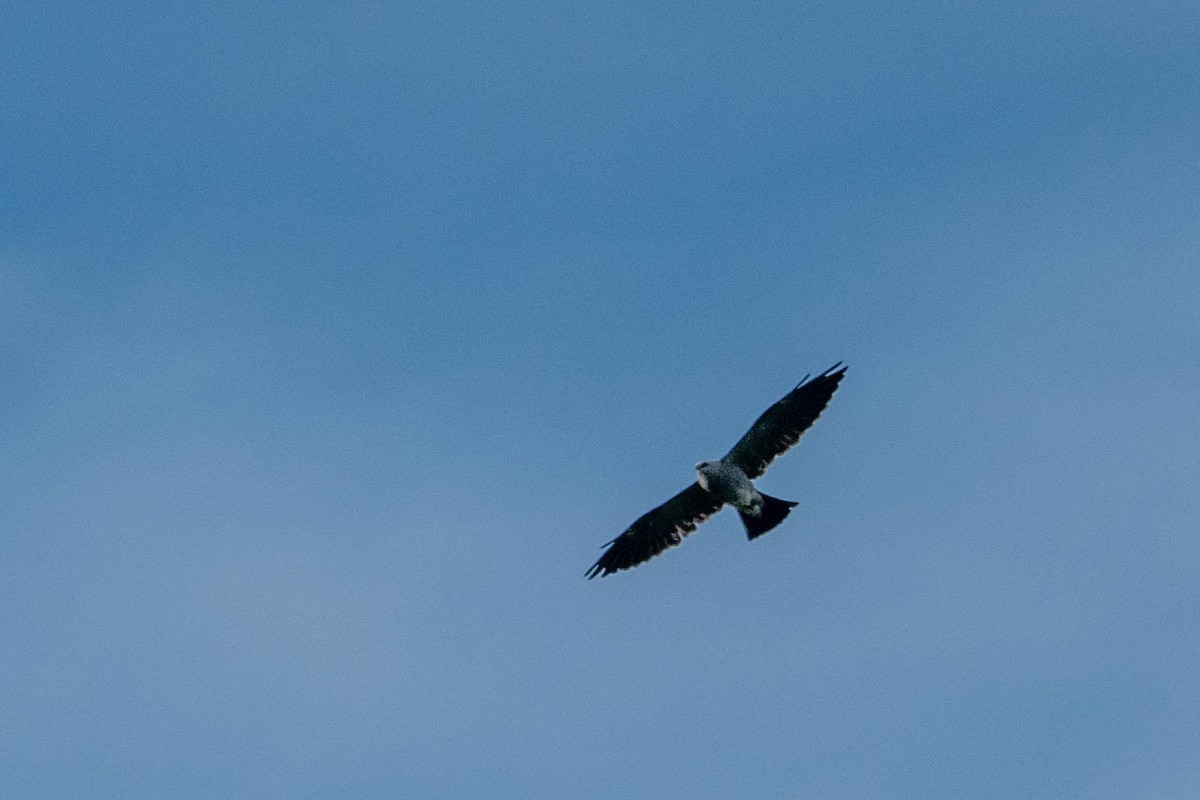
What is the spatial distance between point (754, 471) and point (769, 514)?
0.74 metres

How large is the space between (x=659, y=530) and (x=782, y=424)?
2.55 m

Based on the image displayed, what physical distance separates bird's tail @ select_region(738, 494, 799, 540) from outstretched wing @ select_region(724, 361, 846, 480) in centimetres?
62

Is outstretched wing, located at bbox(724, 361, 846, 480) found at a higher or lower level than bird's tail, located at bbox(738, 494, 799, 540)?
higher

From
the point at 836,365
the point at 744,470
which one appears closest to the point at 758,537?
the point at 744,470

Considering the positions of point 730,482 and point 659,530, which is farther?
point 659,530

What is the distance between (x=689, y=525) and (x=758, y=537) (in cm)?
136

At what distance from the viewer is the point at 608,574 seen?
26.0 m

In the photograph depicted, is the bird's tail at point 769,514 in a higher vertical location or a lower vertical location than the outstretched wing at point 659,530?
lower

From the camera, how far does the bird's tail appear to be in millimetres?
24625

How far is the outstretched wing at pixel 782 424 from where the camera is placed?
24.5 m

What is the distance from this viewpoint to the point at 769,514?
24.7m

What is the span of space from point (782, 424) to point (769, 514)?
1.30 m

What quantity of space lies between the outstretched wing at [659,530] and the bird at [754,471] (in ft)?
0.05

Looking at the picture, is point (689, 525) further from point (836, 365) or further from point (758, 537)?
point (836, 365)
